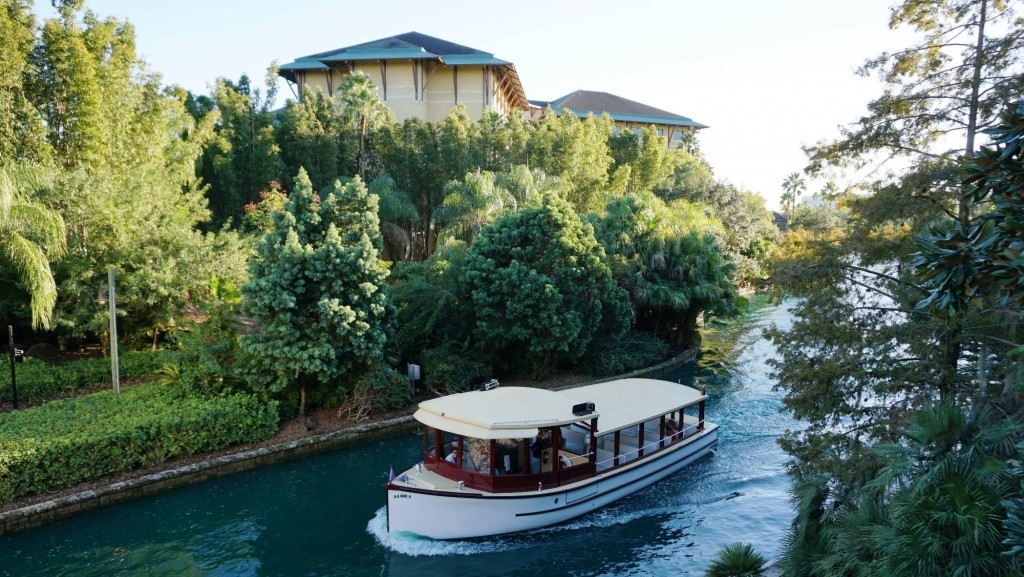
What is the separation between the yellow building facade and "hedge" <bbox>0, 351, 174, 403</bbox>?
1080 inches

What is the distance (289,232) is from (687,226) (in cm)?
1971

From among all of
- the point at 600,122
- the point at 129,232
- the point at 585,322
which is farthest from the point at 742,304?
the point at 129,232

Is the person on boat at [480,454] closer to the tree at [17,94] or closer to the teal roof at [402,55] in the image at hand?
the tree at [17,94]

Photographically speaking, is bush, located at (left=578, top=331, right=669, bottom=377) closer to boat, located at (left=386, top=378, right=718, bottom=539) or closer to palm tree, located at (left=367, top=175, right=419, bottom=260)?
boat, located at (left=386, top=378, right=718, bottom=539)

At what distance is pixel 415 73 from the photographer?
1742 inches

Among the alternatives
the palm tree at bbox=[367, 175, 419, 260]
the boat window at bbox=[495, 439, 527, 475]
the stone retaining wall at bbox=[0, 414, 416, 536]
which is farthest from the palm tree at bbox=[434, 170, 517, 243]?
the boat window at bbox=[495, 439, 527, 475]

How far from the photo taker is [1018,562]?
5902 millimetres

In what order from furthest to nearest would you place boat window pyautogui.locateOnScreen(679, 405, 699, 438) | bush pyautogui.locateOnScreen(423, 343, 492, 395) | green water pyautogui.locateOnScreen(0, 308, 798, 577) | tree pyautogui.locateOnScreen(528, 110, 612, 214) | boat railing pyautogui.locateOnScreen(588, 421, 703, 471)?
tree pyautogui.locateOnScreen(528, 110, 612, 214)
bush pyautogui.locateOnScreen(423, 343, 492, 395)
boat window pyautogui.locateOnScreen(679, 405, 699, 438)
boat railing pyautogui.locateOnScreen(588, 421, 703, 471)
green water pyautogui.locateOnScreen(0, 308, 798, 577)

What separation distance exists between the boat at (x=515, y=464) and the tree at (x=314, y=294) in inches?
198

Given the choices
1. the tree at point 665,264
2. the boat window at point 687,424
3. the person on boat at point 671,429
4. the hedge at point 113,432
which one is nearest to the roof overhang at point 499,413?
the person on boat at point 671,429

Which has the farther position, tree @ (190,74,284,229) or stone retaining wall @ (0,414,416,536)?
tree @ (190,74,284,229)

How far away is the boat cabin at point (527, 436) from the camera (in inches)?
526

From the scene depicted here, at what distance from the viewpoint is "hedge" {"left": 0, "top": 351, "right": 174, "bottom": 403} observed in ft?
62.5

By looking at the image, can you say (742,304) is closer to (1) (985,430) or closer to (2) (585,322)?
(2) (585,322)
